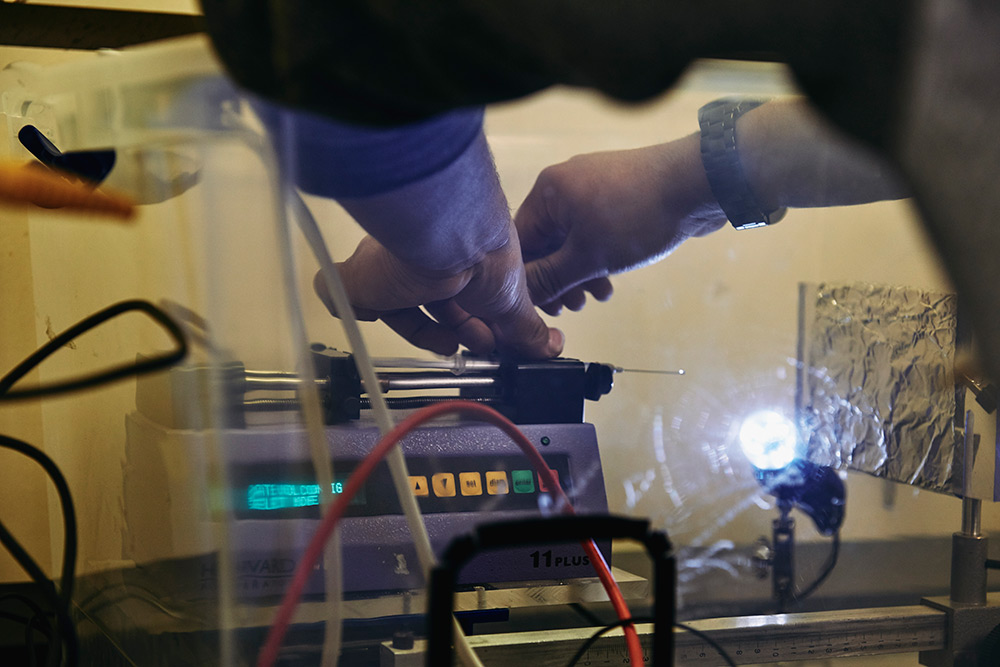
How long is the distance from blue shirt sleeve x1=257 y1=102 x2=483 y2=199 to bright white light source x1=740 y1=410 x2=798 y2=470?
0.44 metres

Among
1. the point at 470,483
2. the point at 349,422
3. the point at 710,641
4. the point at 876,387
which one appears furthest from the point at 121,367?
the point at 876,387

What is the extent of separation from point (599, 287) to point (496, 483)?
165mm

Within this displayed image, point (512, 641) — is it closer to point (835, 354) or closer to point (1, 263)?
point (835, 354)

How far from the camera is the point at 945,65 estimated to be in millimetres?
200

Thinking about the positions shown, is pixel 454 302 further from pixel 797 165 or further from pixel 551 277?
pixel 797 165

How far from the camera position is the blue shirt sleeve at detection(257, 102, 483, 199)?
1.05ft

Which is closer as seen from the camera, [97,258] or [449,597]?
[449,597]

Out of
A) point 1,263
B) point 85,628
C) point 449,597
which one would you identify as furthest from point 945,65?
point 1,263

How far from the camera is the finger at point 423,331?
1.57ft

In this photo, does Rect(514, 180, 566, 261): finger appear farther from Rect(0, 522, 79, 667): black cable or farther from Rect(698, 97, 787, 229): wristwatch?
Rect(0, 522, 79, 667): black cable

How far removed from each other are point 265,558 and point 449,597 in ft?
0.55

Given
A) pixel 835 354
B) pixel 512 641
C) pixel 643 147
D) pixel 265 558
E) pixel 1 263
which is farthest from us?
pixel 1 263

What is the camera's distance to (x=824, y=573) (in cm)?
74

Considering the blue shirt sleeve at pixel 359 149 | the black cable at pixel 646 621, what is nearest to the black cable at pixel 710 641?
the black cable at pixel 646 621
